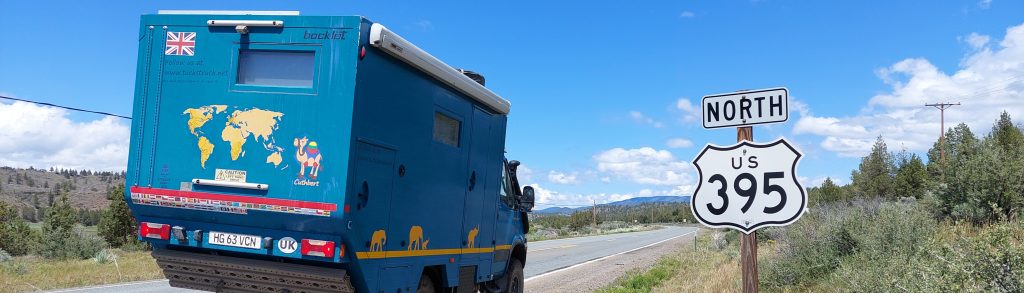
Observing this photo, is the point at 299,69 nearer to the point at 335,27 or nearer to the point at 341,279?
the point at 335,27

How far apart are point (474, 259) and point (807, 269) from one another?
4900mm

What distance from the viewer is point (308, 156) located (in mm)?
5461

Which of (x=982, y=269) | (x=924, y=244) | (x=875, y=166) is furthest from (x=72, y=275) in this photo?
(x=875, y=166)

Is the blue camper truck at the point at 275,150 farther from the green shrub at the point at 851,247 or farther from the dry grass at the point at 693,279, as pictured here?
the dry grass at the point at 693,279

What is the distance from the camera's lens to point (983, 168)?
11.3 m

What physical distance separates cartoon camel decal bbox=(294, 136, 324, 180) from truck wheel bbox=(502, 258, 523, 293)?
4.90 m

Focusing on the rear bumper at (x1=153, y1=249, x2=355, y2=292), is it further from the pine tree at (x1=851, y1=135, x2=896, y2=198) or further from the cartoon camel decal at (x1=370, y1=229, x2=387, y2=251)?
the pine tree at (x1=851, y1=135, x2=896, y2=198)

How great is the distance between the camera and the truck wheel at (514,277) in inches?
390

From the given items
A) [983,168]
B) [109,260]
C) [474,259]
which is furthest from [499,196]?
[109,260]

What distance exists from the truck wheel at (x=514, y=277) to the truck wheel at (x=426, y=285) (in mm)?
2603

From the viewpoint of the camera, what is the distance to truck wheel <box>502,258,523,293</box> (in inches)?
390

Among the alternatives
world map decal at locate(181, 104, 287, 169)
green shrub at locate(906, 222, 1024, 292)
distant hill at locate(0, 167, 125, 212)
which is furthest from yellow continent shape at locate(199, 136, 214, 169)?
distant hill at locate(0, 167, 125, 212)

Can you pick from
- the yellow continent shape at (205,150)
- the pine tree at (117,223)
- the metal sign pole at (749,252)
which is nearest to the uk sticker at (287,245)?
the yellow continent shape at (205,150)

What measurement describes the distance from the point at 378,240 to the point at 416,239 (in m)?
0.75
